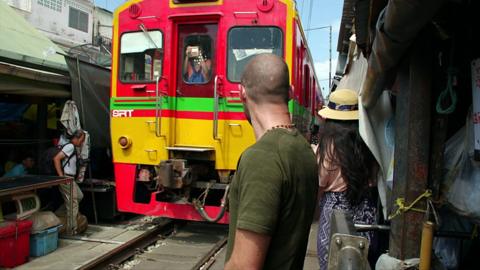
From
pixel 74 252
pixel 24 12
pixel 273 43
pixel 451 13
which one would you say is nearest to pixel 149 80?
pixel 273 43

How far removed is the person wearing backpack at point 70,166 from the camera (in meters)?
6.24

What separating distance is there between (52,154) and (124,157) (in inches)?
47.9

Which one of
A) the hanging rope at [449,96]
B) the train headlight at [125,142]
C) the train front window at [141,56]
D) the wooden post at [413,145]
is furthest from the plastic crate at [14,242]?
the hanging rope at [449,96]

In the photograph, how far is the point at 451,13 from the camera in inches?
68.4

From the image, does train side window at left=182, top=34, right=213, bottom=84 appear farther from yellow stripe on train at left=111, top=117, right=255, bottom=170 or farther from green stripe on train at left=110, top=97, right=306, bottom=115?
yellow stripe on train at left=111, top=117, right=255, bottom=170

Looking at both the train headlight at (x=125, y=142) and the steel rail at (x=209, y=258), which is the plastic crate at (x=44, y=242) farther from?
the steel rail at (x=209, y=258)

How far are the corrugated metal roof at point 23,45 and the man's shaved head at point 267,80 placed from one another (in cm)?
554

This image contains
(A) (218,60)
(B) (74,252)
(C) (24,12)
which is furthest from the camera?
(C) (24,12)

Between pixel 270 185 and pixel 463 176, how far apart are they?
0.85 m

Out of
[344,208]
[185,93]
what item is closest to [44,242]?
[185,93]

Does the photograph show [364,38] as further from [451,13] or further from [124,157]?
[124,157]

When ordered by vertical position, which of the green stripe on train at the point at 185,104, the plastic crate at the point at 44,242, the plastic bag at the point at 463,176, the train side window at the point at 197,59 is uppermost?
the train side window at the point at 197,59

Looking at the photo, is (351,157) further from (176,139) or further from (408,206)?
(176,139)

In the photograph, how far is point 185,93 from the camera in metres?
6.16
